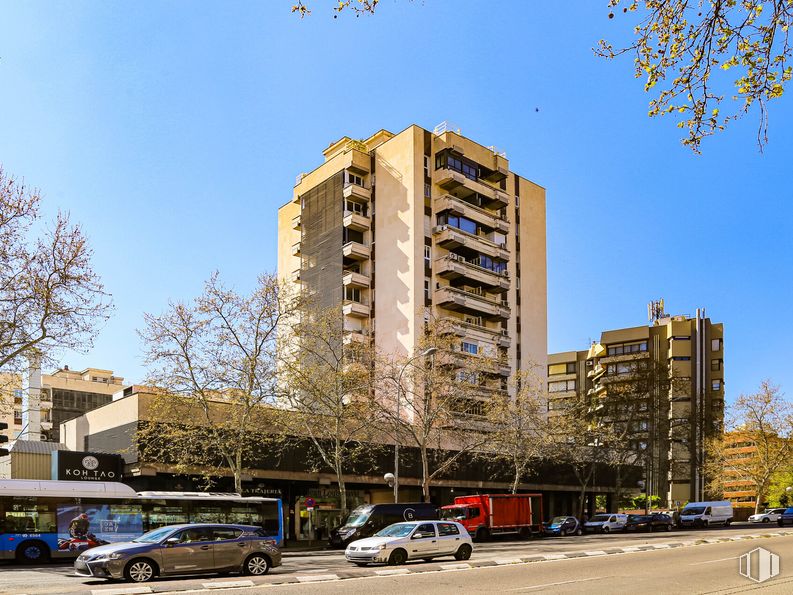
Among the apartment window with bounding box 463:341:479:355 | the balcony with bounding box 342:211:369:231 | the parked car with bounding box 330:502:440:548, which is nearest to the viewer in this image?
the parked car with bounding box 330:502:440:548

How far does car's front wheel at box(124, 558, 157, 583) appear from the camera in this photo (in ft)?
61.5

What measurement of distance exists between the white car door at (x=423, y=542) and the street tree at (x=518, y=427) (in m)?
22.3

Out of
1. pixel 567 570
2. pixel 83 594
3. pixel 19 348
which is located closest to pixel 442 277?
pixel 19 348

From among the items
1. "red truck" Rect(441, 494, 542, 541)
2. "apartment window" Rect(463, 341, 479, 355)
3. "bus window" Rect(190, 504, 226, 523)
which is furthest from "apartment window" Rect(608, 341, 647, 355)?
"bus window" Rect(190, 504, 226, 523)

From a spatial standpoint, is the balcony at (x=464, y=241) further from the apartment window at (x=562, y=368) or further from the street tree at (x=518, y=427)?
the apartment window at (x=562, y=368)

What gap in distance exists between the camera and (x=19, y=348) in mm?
29109

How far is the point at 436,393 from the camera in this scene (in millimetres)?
42969

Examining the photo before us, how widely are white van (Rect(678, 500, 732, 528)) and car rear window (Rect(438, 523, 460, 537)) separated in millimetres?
42851

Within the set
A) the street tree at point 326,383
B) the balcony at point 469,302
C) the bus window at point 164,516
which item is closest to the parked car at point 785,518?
the balcony at point 469,302

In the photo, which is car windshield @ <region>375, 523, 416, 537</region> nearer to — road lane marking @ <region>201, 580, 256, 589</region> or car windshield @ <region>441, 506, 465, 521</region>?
road lane marking @ <region>201, 580, 256, 589</region>

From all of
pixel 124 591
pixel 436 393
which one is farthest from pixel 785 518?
pixel 124 591

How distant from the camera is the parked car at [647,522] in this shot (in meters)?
54.3

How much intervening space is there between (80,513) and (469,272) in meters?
42.2

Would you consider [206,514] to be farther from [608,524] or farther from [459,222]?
[459,222]
